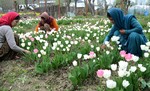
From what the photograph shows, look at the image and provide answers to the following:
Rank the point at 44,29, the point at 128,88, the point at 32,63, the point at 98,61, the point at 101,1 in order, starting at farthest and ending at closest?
1. the point at 101,1
2. the point at 44,29
3. the point at 32,63
4. the point at 98,61
5. the point at 128,88

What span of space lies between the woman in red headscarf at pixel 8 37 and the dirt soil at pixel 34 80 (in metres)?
0.34

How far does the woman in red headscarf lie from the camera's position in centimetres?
424

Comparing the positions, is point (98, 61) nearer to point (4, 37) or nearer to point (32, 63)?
point (32, 63)

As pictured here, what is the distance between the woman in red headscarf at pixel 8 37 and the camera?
13.9ft

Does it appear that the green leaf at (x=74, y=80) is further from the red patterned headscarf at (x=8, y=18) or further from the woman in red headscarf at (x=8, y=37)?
the red patterned headscarf at (x=8, y=18)

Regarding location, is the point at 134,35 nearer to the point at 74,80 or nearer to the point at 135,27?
the point at 135,27

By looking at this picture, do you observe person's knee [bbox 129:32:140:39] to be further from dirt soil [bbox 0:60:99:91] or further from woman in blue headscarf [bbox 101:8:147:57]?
dirt soil [bbox 0:60:99:91]

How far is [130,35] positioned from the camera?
Result: 3885 millimetres

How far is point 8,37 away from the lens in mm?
4230

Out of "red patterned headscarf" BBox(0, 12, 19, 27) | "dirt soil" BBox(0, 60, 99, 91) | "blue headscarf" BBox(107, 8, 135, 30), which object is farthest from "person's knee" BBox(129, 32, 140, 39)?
"red patterned headscarf" BBox(0, 12, 19, 27)

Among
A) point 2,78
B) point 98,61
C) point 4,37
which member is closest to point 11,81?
point 2,78

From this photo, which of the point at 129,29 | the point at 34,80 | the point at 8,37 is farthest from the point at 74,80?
the point at 8,37

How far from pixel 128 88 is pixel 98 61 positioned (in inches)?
39.4

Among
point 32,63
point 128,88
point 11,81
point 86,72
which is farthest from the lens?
point 32,63
